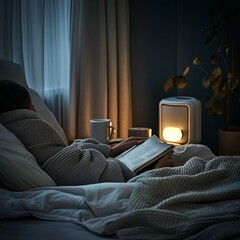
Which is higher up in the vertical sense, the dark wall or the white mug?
the dark wall

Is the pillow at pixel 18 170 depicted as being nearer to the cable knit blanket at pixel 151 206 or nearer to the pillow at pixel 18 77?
the cable knit blanket at pixel 151 206

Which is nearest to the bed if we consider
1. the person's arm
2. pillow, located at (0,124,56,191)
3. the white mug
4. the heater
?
pillow, located at (0,124,56,191)

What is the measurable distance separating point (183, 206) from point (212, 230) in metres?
0.14

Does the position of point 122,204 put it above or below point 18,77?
below

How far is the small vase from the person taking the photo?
2.79m

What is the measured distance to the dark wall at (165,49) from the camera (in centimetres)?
312

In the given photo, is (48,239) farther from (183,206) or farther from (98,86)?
(98,86)

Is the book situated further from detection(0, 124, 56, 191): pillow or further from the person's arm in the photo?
detection(0, 124, 56, 191): pillow

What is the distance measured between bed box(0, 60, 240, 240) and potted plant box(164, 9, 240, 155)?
137 cm

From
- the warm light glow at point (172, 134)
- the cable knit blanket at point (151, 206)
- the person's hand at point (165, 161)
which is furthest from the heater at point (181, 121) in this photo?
the cable knit blanket at point (151, 206)

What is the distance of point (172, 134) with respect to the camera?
2.67 m

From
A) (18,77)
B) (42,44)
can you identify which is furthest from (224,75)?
(18,77)

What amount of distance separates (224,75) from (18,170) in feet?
6.94

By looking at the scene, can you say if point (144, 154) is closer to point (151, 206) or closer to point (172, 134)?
point (151, 206)
